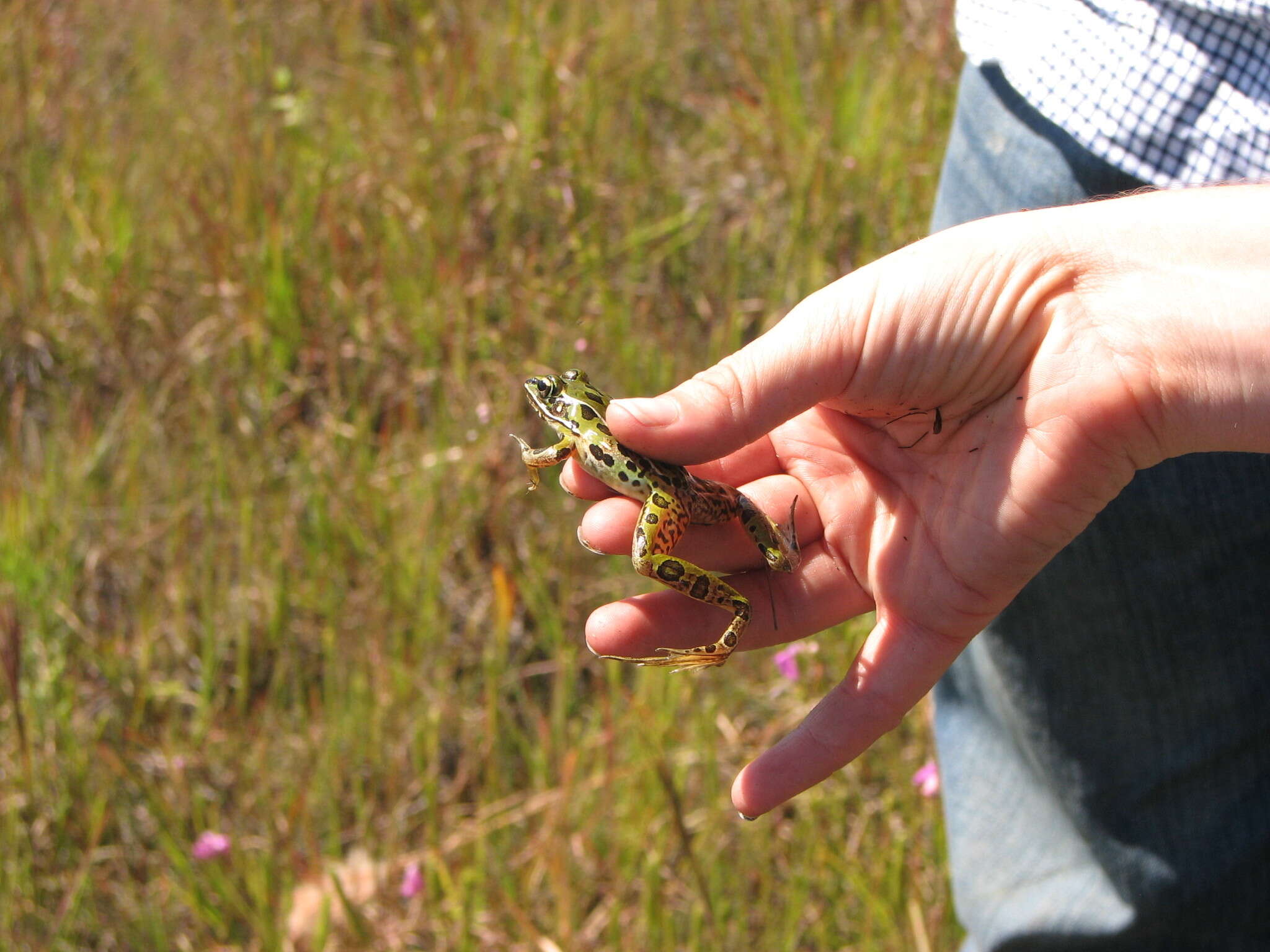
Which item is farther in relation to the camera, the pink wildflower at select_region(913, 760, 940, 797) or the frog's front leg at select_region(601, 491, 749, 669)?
the pink wildflower at select_region(913, 760, 940, 797)

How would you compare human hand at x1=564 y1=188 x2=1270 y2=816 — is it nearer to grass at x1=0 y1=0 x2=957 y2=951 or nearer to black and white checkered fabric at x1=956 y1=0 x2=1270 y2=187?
black and white checkered fabric at x1=956 y1=0 x2=1270 y2=187

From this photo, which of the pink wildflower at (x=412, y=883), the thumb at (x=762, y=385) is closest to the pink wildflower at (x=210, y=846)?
the pink wildflower at (x=412, y=883)

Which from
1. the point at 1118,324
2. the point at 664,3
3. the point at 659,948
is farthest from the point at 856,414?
the point at 664,3

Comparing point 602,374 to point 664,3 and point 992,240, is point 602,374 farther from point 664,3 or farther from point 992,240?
point 664,3

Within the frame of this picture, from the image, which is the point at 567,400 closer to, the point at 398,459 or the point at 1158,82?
the point at 398,459

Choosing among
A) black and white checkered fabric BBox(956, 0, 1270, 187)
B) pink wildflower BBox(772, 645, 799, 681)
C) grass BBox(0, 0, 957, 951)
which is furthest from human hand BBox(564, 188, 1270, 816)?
pink wildflower BBox(772, 645, 799, 681)

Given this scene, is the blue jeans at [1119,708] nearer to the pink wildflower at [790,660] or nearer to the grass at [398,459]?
the grass at [398,459]
